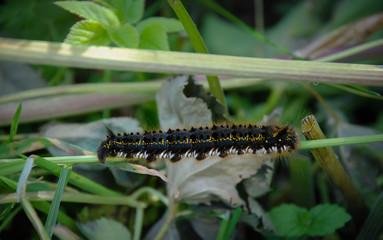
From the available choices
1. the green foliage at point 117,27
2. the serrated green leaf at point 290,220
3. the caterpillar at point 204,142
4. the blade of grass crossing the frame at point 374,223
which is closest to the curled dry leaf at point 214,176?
the caterpillar at point 204,142

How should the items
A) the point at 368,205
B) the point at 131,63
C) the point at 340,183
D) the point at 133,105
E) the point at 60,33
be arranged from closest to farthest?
the point at 131,63, the point at 340,183, the point at 368,205, the point at 133,105, the point at 60,33

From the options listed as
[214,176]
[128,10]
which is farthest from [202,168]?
[128,10]

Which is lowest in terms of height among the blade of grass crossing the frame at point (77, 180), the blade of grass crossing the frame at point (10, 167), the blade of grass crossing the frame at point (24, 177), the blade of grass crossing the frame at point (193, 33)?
the blade of grass crossing the frame at point (24, 177)

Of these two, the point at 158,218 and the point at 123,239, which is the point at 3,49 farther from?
the point at 158,218

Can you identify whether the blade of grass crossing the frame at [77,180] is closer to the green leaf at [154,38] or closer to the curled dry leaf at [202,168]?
the curled dry leaf at [202,168]

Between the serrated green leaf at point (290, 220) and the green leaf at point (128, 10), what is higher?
the green leaf at point (128, 10)

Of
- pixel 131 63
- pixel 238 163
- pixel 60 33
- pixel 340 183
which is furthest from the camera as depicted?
pixel 60 33

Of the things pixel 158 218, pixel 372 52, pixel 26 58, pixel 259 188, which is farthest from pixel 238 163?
pixel 372 52
